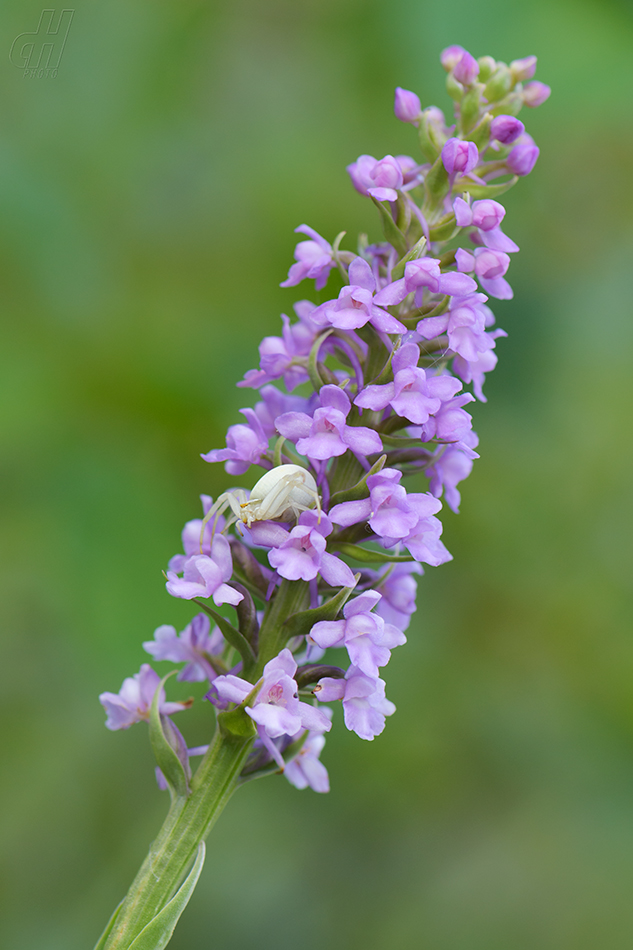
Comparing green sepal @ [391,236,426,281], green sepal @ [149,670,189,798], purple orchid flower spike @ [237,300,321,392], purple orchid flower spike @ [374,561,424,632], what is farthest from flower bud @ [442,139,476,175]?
green sepal @ [149,670,189,798]

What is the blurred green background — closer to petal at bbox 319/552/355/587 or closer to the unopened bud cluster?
the unopened bud cluster

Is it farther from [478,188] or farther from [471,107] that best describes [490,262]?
[471,107]

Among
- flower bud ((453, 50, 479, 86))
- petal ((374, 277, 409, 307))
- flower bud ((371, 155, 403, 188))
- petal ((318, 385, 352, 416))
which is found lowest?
petal ((318, 385, 352, 416))

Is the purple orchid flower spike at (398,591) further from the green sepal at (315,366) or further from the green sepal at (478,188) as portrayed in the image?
the green sepal at (478,188)

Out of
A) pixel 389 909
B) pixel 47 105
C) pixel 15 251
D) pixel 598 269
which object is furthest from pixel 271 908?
pixel 47 105

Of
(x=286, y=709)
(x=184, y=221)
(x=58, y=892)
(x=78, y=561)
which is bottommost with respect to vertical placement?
(x=58, y=892)

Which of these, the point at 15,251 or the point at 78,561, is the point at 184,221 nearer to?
the point at 15,251
